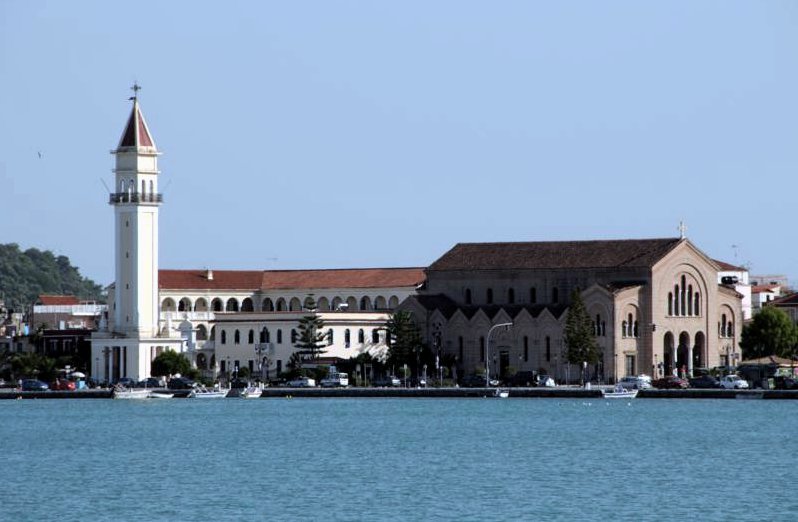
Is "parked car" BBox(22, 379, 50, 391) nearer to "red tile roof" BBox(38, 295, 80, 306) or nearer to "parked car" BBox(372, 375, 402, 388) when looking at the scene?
"parked car" BBox(372, 375, 402, 388)

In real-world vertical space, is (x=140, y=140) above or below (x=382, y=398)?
above

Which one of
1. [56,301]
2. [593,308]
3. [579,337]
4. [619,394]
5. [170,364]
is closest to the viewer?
[619,394]

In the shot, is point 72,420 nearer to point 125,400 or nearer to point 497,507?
point 125,400

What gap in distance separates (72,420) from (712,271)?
45.0 m

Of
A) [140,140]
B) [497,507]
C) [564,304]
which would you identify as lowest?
[497,507]

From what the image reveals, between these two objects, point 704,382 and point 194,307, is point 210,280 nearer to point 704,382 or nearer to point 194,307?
point 194,307

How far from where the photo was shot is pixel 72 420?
10300 cm

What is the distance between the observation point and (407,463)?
241 ft

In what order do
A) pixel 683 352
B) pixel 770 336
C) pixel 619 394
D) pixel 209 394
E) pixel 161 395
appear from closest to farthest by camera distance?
pixel 619 394, pixel 209 394, pixel 161 395, pixel 683 352, pixel 770 336

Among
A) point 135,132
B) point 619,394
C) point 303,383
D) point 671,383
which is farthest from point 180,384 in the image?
point 671,383

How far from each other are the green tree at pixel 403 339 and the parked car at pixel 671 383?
1678cm

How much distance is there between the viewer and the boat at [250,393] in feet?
411

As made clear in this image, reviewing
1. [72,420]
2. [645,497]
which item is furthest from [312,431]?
[645,497]

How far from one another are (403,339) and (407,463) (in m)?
56.7
